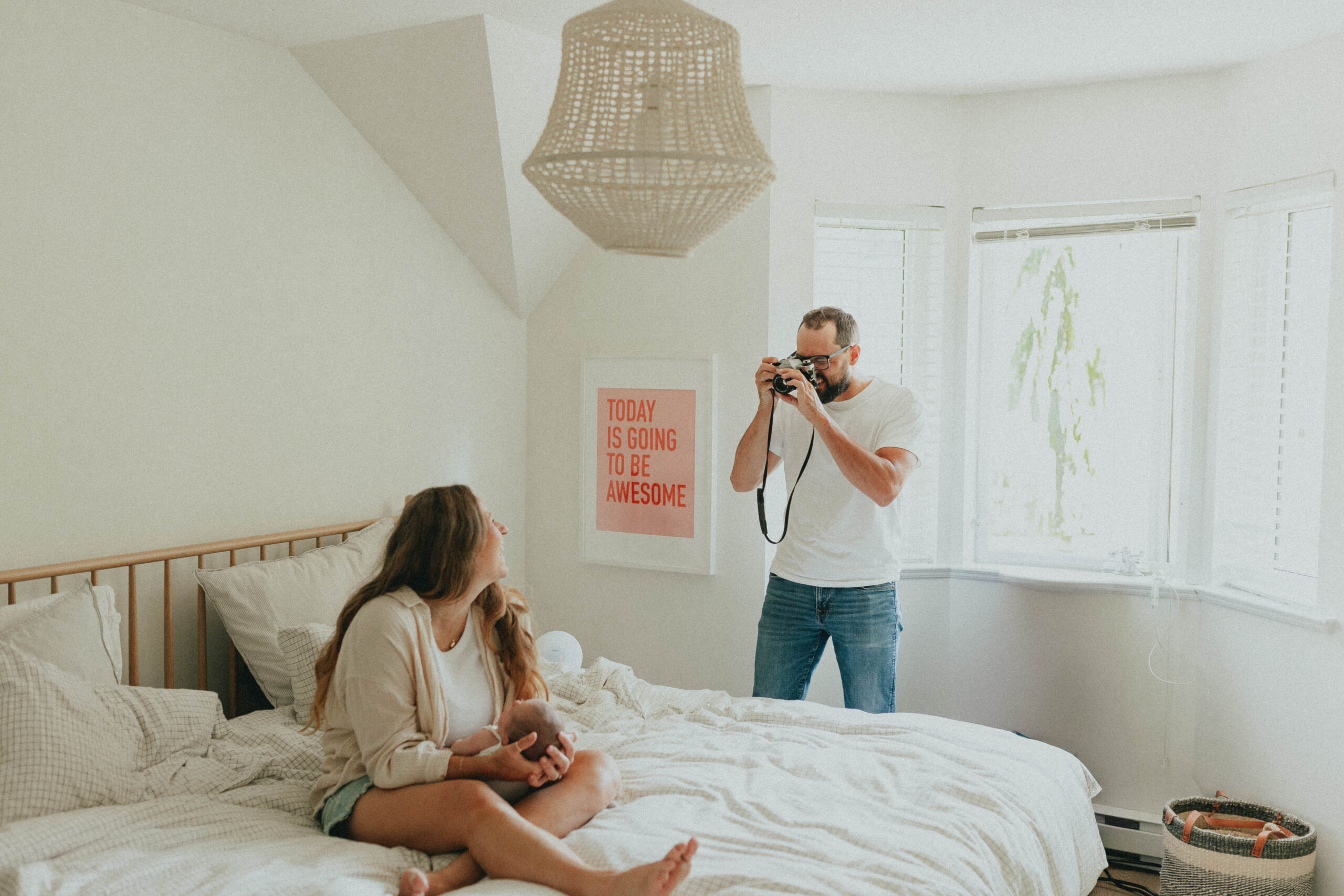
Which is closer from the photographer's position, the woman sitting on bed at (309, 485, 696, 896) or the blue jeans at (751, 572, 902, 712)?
the woman sitting on bed at (309, 485, 696, 896)

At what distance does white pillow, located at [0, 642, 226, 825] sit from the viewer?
71.0 inches

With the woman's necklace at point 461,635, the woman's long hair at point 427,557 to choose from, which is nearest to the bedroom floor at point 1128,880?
the woman's necklace at point 461,635

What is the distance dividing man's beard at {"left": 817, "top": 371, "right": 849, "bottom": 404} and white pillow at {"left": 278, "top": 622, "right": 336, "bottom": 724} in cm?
142

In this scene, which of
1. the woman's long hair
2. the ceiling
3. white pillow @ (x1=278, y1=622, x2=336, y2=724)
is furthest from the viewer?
the ceiling

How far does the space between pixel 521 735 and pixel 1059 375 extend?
7.52 ft

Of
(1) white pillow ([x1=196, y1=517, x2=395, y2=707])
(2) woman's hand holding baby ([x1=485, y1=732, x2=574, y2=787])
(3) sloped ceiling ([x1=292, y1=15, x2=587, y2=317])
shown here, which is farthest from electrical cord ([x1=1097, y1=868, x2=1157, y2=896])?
(3) sloped ceiling ([x1=292, y1=15, x2=587, y2=317])

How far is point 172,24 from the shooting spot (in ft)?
8.47

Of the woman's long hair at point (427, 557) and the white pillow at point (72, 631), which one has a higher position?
the woman's long hair at point (427, 557)

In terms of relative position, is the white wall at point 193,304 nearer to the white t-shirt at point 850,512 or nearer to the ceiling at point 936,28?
the ceiling at point 936,28

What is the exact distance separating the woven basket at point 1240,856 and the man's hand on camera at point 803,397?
1451 mm

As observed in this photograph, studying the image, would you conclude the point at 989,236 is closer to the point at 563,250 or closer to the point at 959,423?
the point at 959,423

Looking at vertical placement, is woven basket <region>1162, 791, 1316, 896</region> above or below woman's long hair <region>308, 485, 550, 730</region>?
below

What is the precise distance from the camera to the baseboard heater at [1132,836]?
10.4 ft

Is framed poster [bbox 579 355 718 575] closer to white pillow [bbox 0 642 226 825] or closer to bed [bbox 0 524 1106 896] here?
bed [bbox 0 524 1106 896]
